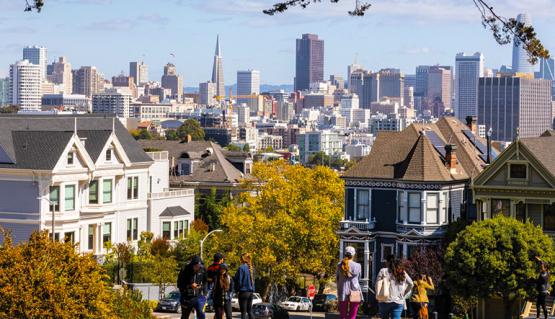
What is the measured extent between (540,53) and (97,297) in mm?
19643

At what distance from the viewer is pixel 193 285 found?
3002 centimetres

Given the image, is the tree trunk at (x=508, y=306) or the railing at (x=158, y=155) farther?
the railing at (x=158, y=155)

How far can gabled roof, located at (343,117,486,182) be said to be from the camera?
65938mm

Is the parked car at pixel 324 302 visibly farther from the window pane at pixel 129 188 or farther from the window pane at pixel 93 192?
the window pane at pixel 129 188

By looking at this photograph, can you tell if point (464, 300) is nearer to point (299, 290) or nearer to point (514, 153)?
point (514, 153)

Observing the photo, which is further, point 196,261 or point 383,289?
point 196,261

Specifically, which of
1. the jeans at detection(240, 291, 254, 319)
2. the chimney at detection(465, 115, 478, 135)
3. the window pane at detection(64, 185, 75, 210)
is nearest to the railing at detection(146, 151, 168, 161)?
the window pane at detection(64, 185, 75, 210)

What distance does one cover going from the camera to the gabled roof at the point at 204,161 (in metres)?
106

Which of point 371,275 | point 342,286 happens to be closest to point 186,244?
point 371,275

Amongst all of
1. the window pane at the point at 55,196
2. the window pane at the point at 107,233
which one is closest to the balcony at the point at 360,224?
the window pane at the point at 55,196

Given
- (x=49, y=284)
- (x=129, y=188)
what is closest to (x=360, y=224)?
(x=129, y=188)

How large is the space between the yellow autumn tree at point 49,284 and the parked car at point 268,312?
1643 cm

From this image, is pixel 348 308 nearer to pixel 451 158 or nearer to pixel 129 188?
pixel 451 158

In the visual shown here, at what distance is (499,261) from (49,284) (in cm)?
2003
